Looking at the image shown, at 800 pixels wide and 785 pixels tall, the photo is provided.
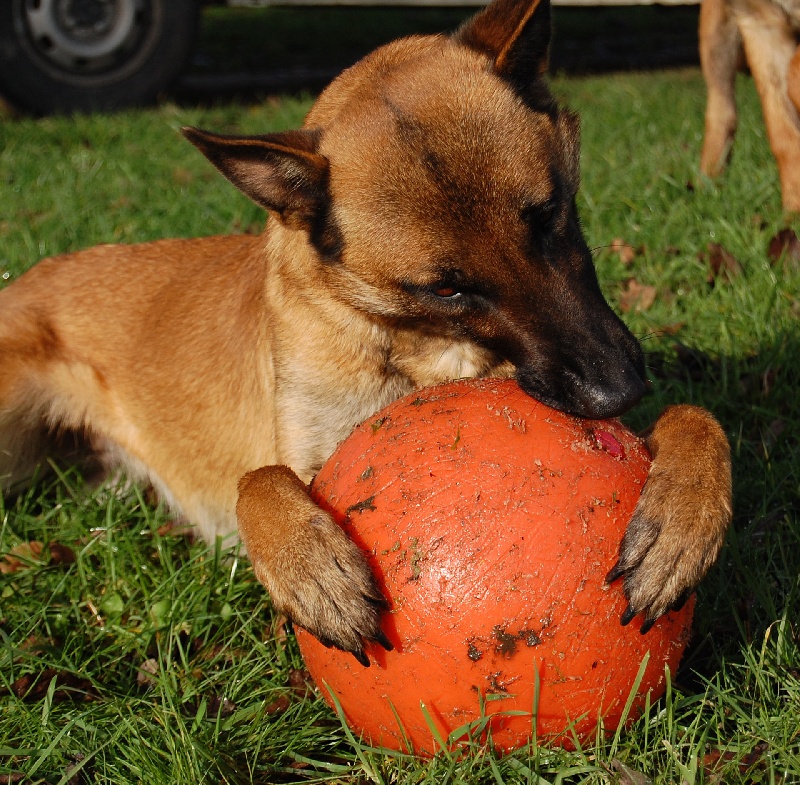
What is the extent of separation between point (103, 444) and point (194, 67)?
10493mm

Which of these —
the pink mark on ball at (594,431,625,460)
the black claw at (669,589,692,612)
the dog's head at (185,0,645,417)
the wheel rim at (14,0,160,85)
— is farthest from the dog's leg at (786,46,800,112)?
the wheel rim at (14,0,160,85)

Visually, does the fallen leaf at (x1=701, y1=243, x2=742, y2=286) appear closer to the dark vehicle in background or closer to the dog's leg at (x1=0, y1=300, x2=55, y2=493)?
the dog's leg at (x1=0, y1=300, x2=55, y2=493)

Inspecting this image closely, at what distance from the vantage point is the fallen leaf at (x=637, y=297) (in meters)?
4.84

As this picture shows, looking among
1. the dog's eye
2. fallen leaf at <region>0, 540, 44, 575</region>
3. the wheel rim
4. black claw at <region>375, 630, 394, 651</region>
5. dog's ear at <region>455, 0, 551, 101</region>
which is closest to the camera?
black claw at <region>375, 630, 394, 651</region>

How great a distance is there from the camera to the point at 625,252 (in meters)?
5.35

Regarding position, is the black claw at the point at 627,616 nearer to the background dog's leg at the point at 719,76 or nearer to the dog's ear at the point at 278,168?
the dog's ear at the point at 278,168

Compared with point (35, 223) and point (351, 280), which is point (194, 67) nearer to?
point (35, 223)

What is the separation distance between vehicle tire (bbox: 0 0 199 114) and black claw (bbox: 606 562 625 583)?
8962mm

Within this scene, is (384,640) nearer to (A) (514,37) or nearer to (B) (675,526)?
(B) (675,526)

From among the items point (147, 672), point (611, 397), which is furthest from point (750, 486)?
point (147, 672)

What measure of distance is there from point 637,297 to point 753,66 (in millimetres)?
2333

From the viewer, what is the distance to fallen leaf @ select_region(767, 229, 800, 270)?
4.86m

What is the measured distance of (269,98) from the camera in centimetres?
1098

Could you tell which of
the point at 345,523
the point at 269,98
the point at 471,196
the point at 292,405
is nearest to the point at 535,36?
the point at 471,196
